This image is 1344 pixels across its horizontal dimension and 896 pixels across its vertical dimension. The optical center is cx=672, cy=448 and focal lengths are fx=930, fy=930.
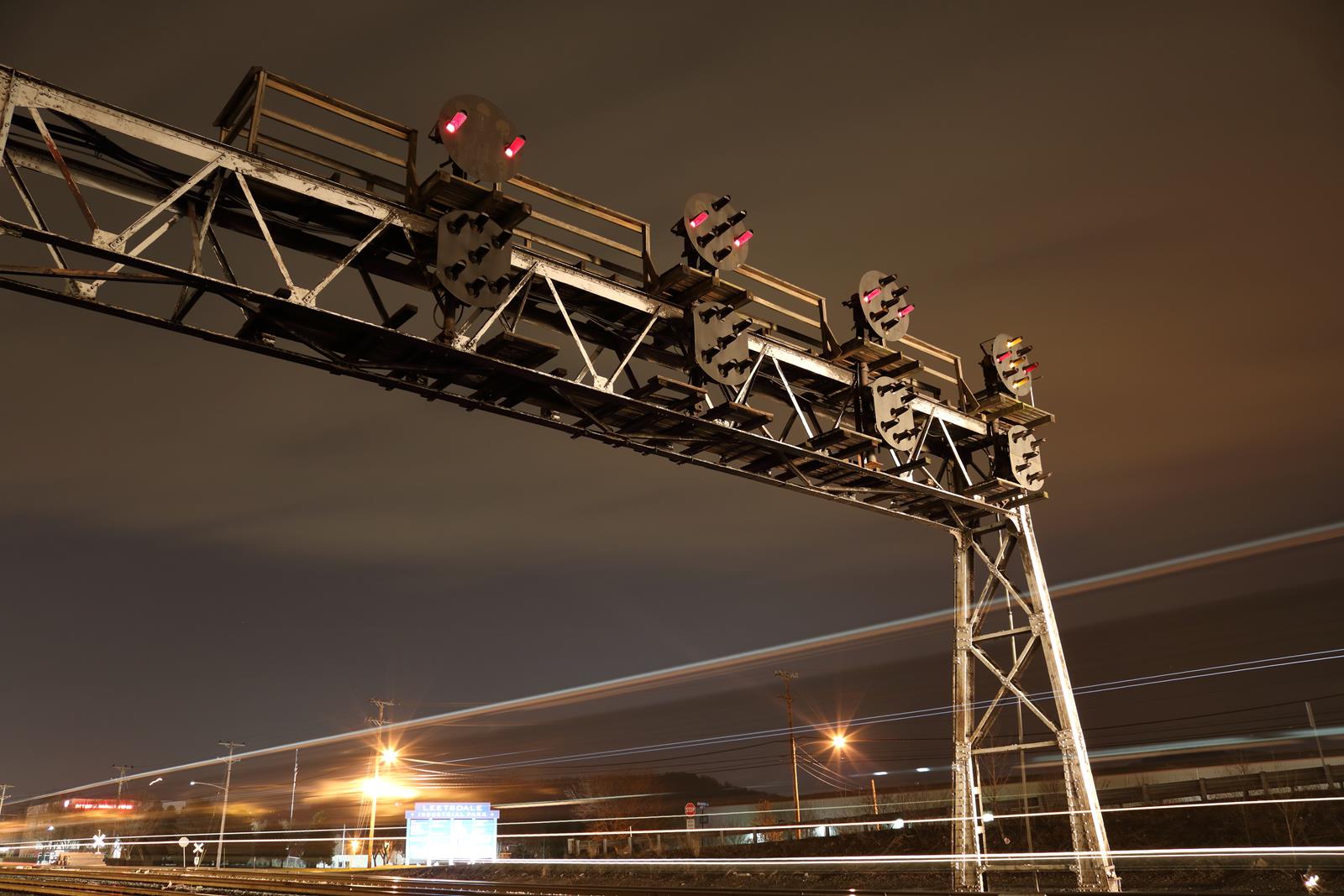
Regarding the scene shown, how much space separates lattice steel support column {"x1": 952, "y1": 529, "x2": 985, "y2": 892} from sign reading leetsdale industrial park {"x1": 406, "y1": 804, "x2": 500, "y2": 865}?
32.4 feet

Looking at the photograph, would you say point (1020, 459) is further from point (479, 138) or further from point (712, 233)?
point (479, 138)

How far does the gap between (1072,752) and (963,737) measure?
5.99ft

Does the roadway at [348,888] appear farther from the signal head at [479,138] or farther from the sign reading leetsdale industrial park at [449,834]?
the signal head at [479,138]

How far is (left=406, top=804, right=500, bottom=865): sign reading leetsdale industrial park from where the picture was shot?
19734 mm

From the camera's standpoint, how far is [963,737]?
55.9ft

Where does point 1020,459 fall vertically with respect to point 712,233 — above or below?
below

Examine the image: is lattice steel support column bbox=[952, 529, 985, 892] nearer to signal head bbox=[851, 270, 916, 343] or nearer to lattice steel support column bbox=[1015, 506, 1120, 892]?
lattice steel support column bbox=[1015, 506, 1120, 892]

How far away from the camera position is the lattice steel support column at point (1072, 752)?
15.2 m

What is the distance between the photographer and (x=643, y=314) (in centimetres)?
1266

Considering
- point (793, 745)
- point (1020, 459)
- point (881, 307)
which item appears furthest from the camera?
point (793, 745)

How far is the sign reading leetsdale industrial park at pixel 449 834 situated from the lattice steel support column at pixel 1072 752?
38.8ft

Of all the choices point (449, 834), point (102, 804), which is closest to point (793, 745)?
point (449, 834)

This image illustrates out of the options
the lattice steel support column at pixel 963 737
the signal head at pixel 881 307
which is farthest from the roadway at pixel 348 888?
the signal head at pixel 881 307

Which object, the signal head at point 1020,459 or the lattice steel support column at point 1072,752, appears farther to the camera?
the signal head at point 1020,459
